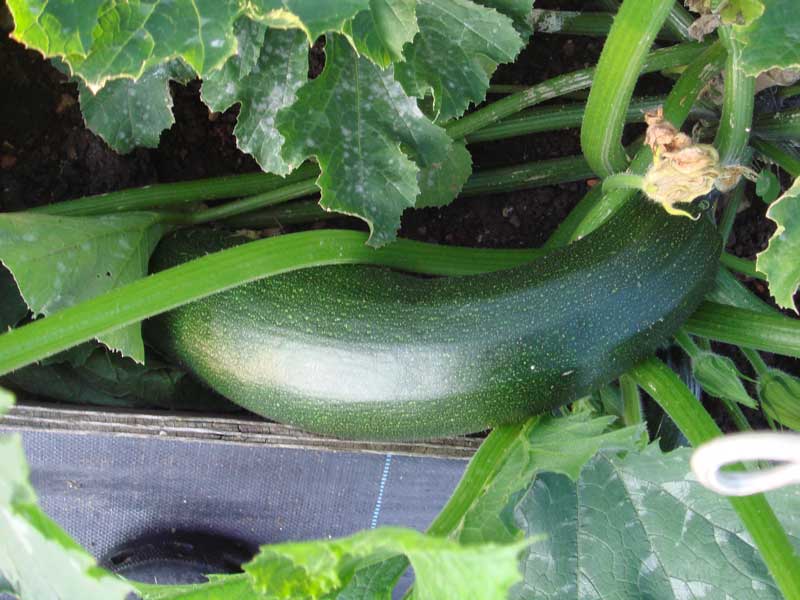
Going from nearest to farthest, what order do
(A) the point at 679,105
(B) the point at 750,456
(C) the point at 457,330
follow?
(B) the point at 750,456 < (C) the point at 457,330 < (A) the point at 679,105

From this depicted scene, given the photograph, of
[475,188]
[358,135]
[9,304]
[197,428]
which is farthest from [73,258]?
[475,188]

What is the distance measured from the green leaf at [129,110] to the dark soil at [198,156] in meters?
0.27

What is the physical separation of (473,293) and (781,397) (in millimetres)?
565

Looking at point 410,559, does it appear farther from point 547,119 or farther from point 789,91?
point 789,91

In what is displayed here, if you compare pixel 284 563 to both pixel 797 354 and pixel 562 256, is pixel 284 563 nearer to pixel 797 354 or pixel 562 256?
pixel 562 256

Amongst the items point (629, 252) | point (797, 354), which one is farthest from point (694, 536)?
point (629, 252)

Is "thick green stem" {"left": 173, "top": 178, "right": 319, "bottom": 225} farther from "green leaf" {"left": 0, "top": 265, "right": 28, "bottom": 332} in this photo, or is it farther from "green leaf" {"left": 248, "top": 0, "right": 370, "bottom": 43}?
"green leaf" {"left": 248, "top": 0, "right": 370, "bottom": 43}

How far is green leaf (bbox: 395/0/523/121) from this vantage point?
1.33 meters

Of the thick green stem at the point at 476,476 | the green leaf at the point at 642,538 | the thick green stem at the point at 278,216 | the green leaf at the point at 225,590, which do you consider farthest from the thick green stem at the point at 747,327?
the green leaf at the point at 225,590

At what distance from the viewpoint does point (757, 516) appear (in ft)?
4.00

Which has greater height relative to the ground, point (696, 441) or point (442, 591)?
point (696, 441)

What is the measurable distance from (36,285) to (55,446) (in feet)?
1.56

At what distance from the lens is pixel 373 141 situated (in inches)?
54.6

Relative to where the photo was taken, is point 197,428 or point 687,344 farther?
point 197,428
